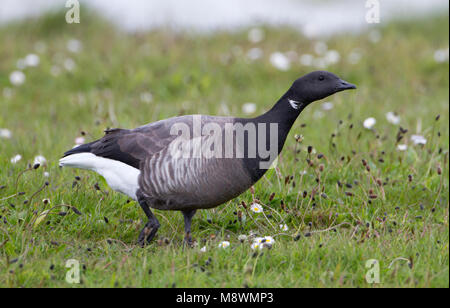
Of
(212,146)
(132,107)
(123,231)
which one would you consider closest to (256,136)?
(212,146)

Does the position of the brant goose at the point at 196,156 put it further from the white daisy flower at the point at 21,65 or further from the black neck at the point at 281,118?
the white daisy flower at the point at 21,65

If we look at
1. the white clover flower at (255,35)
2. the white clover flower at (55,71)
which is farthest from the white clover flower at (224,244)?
the white clover flower at (255,35)

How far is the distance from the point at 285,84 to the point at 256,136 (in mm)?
4742

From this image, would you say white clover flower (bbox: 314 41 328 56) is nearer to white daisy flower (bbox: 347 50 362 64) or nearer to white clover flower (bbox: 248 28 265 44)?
white daisy flower (bbox: 347 50 362 64)

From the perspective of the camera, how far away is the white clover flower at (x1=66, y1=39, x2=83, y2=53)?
10.4m

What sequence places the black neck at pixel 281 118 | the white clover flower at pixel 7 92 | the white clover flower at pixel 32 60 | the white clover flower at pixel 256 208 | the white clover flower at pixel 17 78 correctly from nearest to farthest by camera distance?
the black neck at pixel 281 118 → the white clover flower at pixel 256 208 → the white clover flower at pixel 7 92 → the white clover flower at pixel 17 78 → the white clover flower at pixel 32 60

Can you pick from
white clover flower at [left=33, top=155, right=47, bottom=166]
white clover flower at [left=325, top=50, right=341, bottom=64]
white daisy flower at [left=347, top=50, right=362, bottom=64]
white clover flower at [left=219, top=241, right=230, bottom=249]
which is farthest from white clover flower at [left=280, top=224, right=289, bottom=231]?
white daisy flower at [left=347, top=50, right=362, bottom=64]

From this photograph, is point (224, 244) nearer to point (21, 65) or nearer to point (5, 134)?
point (5, 134)

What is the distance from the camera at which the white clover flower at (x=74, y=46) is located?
10367 mm

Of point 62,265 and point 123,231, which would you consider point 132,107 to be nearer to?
point 123,231

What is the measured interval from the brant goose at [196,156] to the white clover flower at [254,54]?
4887mm

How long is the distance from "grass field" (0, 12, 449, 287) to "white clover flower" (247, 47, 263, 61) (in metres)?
0.07

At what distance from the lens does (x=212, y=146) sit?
200 inches

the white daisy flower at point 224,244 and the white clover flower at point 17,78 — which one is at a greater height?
the white clover flower at point 17,78
